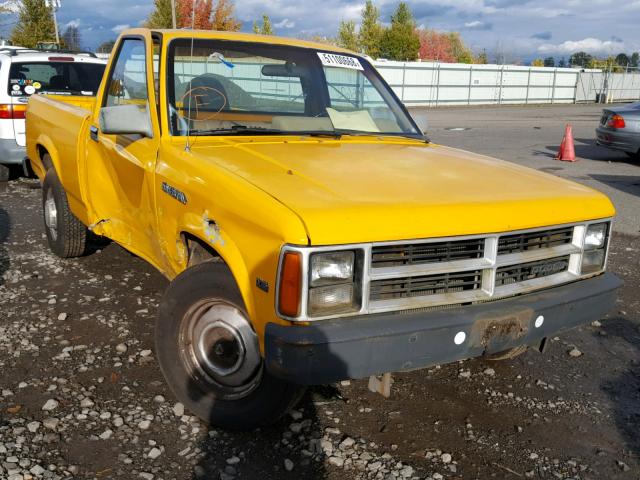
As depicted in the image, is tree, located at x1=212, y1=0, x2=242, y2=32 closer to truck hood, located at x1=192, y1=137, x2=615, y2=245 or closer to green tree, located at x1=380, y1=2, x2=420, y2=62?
green tree, located at x1=380, y1=2, x2=420, y2=62

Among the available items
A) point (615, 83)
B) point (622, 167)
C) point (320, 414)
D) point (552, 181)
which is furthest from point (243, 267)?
point (615, 83)

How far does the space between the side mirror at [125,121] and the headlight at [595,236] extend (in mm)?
2482

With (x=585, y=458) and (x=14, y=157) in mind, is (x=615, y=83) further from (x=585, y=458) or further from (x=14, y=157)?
(x=585, y=458)

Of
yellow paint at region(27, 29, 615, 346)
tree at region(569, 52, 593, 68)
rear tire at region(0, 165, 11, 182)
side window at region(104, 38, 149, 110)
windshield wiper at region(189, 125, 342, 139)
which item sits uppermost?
tree at region(569, 52, 593, 68)

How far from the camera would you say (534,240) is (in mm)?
3195

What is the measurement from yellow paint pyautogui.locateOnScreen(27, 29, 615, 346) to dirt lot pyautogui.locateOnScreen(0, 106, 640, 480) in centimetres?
69

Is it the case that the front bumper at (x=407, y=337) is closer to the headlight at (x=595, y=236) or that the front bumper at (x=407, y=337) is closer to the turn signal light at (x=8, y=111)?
the headlight at (x=595, y=236)

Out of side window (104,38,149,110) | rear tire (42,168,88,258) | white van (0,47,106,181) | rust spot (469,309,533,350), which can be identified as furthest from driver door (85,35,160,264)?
white van (0,47,106,181)

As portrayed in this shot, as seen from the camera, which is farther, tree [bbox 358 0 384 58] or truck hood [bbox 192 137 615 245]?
tree [bbox 358 0 384 58]

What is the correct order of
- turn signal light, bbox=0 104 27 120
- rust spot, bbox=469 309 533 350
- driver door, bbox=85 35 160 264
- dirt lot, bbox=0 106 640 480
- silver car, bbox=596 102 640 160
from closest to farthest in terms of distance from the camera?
rust spot, bbox=469 309 533 350
dirt lot, bbox=0 106 640 480
driver door, bbox=85 35 160 264
turn signal light, bbox=0 104 27 120
silver car, bbox=596 102 640 160

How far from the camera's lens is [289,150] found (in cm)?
372

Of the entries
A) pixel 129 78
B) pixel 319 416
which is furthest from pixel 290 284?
pixel 129 78

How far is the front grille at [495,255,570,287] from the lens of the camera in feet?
10.3

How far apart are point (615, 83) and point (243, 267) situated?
46.9 m
